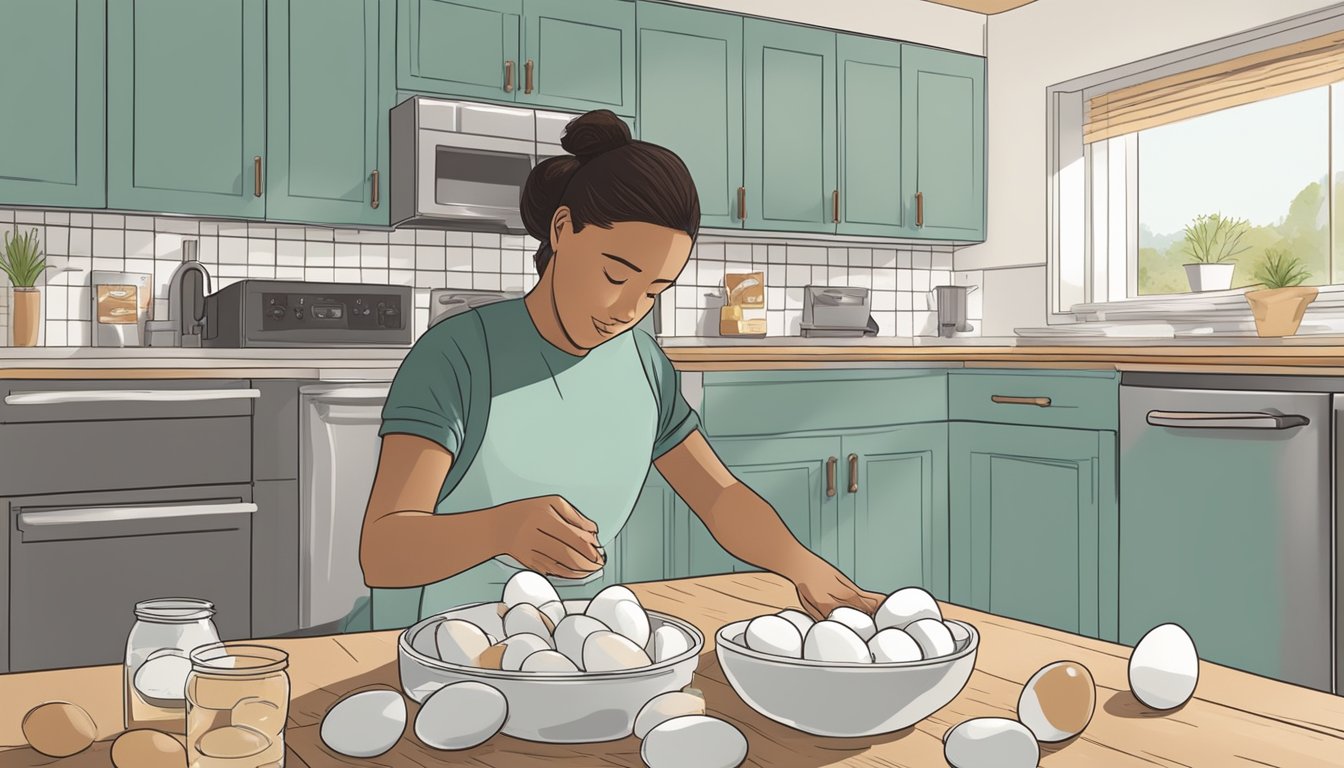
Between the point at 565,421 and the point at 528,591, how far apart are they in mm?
539

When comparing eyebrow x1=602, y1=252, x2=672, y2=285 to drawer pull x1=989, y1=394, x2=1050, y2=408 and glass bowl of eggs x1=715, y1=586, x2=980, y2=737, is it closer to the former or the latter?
glass bowl of eggs x1=715, y1=586, x2=980, y2=737

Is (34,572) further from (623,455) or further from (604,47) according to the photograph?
(604,47)

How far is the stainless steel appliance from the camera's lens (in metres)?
3.02

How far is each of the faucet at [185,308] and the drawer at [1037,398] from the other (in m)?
A: 2.32

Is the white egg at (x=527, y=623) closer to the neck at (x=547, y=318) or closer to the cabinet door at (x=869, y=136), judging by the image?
the neck at (x=547, y=318)

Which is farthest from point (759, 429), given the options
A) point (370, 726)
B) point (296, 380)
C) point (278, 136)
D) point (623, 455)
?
point (370, 726)

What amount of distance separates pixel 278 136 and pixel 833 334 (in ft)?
6.89

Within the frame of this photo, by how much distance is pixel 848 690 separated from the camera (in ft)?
2.35

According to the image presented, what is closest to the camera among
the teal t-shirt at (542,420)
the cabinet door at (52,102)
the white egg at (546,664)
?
the white egg at (546,664)

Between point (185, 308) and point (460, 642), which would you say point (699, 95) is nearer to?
point (185, 308)

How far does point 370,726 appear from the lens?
703mm

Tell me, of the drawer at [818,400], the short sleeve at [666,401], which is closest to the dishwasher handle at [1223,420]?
the drawer at [818,400]

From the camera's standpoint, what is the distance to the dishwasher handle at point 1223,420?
2650mm

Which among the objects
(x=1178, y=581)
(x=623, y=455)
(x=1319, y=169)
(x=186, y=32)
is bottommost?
(x=1178, y=581)
